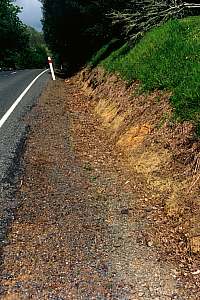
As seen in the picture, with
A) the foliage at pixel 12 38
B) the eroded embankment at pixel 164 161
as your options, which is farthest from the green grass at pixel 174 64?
the foliage at pixel 12 38

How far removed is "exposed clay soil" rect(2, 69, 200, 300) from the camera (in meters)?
3.11

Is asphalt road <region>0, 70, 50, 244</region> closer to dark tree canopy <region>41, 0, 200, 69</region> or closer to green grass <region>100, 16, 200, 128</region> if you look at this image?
green grass <region>100, 16, 200, 128</region>

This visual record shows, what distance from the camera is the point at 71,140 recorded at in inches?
285

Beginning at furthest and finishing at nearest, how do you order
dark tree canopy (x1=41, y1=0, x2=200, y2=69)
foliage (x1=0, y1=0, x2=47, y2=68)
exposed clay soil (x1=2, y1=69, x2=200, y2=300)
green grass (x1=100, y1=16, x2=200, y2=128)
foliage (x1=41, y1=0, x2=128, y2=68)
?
foliage (x1=0, y1=0, x2=47, y2=68), foliage (x1=41, y1=0, x2=128, y2=68), dark tree canopy (x1=41, y1=0, x2=200, y2=69), green grass (x1=100, y1=16, x2=200, y2=128), exposed clay soil (x1=2, y1=69, x2=200, y2=300)

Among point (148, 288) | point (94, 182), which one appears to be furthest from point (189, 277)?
point (94, 182)

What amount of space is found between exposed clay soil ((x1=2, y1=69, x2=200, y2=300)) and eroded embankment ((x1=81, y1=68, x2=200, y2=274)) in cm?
2

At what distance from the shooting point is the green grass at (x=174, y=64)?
565 centimetres

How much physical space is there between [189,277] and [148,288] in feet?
1.26

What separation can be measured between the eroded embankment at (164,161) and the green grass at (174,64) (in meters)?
0.22

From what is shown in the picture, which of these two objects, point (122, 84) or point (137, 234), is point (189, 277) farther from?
point (122, 84)

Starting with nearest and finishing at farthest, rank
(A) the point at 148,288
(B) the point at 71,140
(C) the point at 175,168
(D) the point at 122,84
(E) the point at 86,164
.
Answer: (A) the point at 148,288 → (C) the point at 175,168 → (E) the point at 86,164 → (B) the point at 71,140 → (D) the point at 122,84

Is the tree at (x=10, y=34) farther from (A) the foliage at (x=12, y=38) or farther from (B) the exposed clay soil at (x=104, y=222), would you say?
(B) the exposed clay soil at (x=104, y=222)

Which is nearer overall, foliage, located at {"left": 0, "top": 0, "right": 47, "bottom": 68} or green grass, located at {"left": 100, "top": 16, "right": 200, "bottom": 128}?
green grass, located at {"left": 100, "top": 16, "right": 200, "bottom": 128}

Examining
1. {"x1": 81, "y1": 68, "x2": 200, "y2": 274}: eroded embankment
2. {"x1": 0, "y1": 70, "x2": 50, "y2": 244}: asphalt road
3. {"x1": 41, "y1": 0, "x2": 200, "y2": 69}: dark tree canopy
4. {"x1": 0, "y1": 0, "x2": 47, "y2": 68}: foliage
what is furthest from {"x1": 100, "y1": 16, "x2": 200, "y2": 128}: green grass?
{"x1": 0, "y1": 0, "x2": 47, "y2": 68}: foliage
